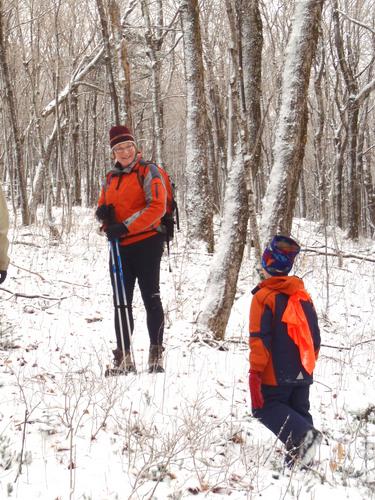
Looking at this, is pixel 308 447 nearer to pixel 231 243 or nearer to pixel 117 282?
pixel 117 282

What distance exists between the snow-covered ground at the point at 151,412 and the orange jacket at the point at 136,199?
47.0 inches

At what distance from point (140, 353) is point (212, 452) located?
74.0 inches

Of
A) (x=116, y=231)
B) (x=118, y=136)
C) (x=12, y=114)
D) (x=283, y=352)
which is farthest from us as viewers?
(x=12, y=114)

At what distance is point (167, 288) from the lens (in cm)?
754

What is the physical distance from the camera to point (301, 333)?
3.04 meters

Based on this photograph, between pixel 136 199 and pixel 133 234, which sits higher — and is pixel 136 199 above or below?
above

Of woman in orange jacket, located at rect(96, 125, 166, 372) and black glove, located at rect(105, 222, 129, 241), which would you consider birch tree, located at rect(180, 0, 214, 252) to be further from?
black glove, located at rect(105, 222, 129, 241)

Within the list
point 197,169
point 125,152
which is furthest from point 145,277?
point 197,169

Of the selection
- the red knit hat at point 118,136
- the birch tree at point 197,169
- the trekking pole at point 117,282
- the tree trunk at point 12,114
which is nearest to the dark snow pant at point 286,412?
the trekking pole at point 117,282

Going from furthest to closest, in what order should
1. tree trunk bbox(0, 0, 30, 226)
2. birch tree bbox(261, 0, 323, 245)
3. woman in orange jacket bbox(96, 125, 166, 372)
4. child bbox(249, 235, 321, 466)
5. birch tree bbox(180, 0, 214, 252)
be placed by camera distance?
tree trunk bbox(0, 0, 30, 226), birch tree bbox(180, 0, 214, 252), birch tree bbox(261, 0, 323, 245), woman in orange jacket bbox(96, 125, 166, 372), child bbox(249, 235, 321, 466)

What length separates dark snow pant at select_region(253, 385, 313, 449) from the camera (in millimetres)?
3000

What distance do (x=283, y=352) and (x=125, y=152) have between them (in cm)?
215

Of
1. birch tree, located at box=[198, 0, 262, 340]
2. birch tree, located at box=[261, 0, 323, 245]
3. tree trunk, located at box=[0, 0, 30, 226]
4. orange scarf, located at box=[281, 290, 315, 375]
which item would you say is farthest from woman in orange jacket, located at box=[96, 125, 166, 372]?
tree trunk, located at box=[0, 0, 30, 226]

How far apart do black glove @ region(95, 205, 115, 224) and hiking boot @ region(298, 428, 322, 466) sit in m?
2.32
